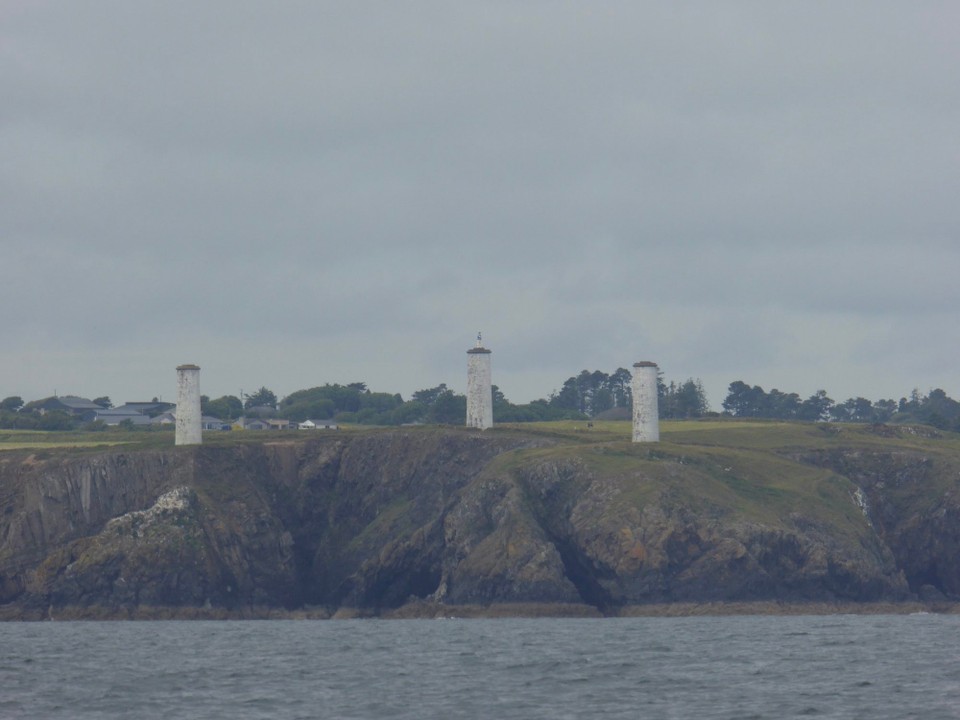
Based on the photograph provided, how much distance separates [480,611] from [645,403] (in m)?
22.7

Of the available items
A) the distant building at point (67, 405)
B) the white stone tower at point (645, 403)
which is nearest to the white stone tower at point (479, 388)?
the white stone tower at point (645, 403)

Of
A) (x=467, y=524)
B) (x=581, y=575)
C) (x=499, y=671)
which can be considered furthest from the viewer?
(x=467, y=524)

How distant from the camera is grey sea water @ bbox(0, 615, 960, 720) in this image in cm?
4594

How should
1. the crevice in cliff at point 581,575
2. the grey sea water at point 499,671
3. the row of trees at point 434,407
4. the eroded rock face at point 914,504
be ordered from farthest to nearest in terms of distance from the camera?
the row of trees at point 434,407, the eroded rock face at point 914,504, the crevice in cliff at point 581,575, the grey sea water at point 499,671

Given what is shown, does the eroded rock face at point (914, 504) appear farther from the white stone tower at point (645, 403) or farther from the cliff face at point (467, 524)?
the white stone tower at point (645, 403)

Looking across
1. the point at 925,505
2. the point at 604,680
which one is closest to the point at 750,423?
the point at 925,505

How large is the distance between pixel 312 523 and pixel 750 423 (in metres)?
36.3

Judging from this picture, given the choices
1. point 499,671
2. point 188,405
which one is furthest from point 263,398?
point 499,671

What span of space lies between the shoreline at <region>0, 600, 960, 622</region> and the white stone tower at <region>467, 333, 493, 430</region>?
1761 cm

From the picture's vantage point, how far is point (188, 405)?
10369 centimetres

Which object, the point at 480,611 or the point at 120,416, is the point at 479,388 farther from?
the point at 120,416

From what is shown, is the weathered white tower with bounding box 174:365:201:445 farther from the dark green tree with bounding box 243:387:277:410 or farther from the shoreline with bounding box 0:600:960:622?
the dark green tree with bounding box 243:387:277:410

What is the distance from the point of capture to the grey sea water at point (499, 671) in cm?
4594

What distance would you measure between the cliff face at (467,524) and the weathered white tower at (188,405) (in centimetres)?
326
